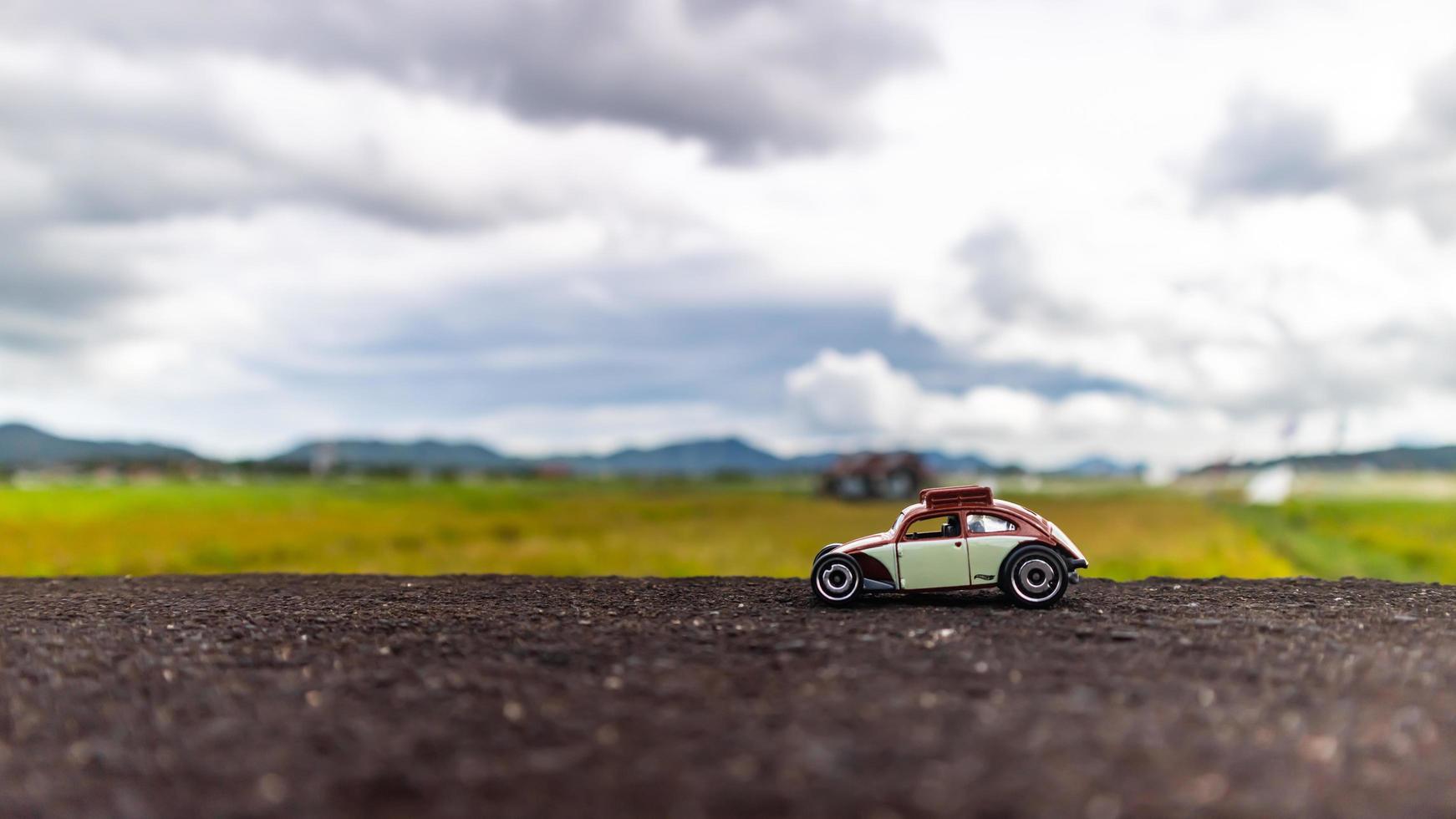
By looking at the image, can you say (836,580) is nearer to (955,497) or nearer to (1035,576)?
(955,497)

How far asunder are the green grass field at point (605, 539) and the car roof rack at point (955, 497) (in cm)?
1384

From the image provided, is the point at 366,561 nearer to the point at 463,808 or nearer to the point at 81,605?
the point at 81,605

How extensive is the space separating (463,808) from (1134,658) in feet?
25.7

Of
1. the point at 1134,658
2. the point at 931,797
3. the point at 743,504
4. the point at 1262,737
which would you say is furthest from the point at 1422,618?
the point at 743,504

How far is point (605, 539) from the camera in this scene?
45.5 metres

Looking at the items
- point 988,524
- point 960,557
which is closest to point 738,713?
point 960,557

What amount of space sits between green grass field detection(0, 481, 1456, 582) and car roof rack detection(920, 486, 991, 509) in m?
13.8

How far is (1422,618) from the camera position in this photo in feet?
49.2

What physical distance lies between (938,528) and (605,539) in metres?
31.0

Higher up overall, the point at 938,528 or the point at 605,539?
the point at 938,528

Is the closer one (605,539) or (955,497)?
(955,497)

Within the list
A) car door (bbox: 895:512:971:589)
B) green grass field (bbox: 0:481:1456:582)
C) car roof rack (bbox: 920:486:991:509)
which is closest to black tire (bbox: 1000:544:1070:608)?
car door (bbox: 895:512:971:589)

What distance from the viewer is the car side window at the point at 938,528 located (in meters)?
15.7

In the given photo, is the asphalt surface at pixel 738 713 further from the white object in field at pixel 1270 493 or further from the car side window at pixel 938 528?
the white object in field at pixel 1270 493
